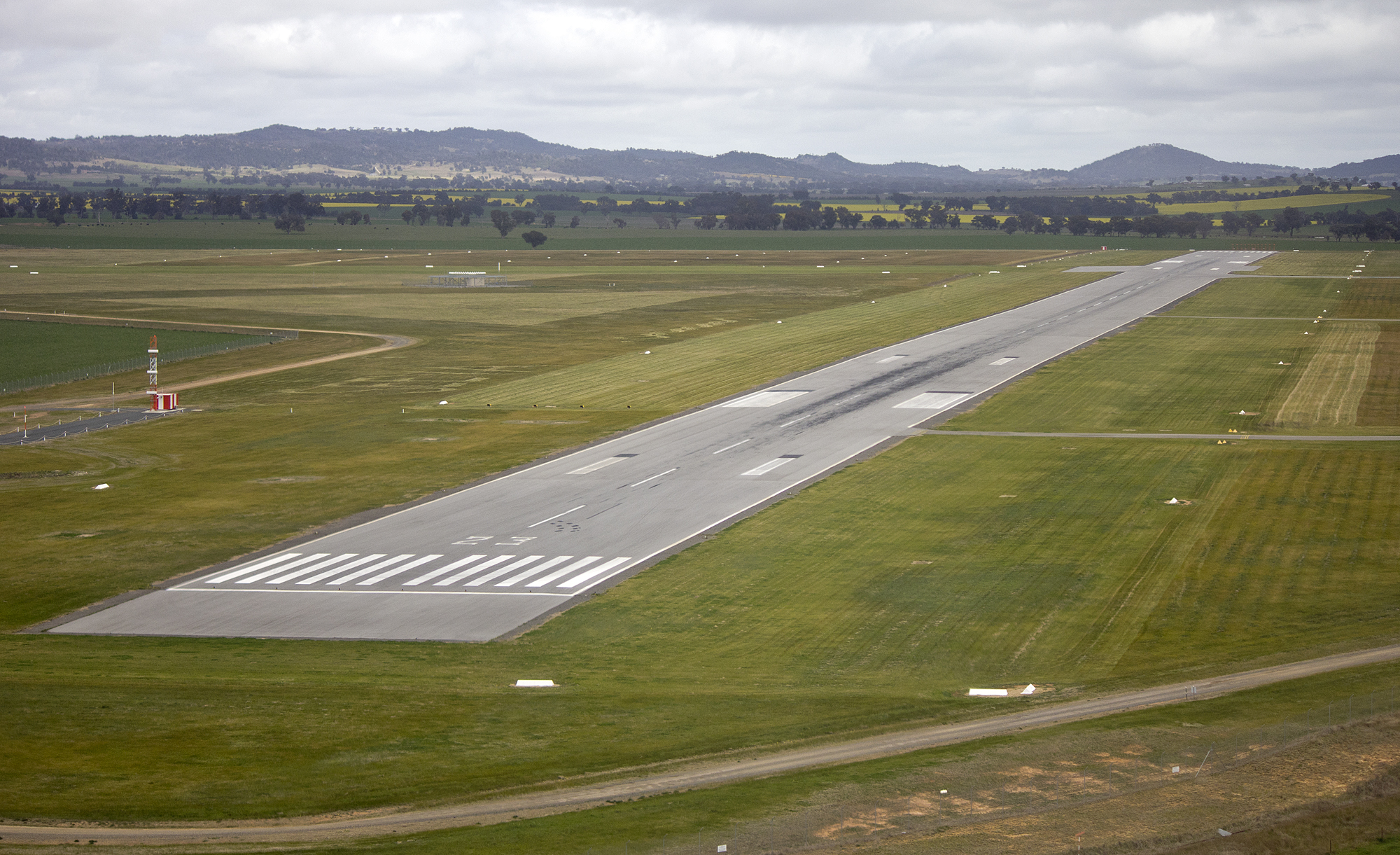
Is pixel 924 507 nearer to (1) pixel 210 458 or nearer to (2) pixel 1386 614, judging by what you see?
(2) pixel 1386 614

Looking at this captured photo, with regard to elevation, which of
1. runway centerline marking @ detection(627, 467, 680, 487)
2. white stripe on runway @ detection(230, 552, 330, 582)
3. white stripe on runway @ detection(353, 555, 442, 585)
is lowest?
white stripe on runway @ detection(230, 552, 330, 582)

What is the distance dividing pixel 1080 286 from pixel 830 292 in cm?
3127

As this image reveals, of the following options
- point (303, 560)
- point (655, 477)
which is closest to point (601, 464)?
point (655, 477)

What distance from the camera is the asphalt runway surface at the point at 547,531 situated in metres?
42.5

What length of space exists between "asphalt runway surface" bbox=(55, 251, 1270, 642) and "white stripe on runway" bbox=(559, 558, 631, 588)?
8 centimetres

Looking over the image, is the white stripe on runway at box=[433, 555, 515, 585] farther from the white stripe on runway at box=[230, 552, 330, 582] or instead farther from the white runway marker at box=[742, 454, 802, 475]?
the white runway marker at box=[742, 454, 802, 475]

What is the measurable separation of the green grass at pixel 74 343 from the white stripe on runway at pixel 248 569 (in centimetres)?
5473

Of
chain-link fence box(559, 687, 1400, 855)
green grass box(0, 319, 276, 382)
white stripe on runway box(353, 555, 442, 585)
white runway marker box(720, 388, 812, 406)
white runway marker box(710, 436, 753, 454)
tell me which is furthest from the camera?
green grass box(0, 319, 276, 382)

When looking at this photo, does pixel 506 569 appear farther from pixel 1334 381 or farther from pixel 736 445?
pixel 1334 381

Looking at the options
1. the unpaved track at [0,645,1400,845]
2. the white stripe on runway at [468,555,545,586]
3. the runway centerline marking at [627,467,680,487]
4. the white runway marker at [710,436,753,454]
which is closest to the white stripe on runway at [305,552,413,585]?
the white stripe on runway at [468,555,545,586]

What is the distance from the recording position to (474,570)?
155ft

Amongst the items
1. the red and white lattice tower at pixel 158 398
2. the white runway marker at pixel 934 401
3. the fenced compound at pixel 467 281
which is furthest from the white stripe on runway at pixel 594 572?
the fenced compound at pixel 467 281

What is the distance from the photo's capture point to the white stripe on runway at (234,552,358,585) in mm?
46656

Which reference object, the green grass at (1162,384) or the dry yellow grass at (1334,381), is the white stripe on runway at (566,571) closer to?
the green grass at (1162,384)
